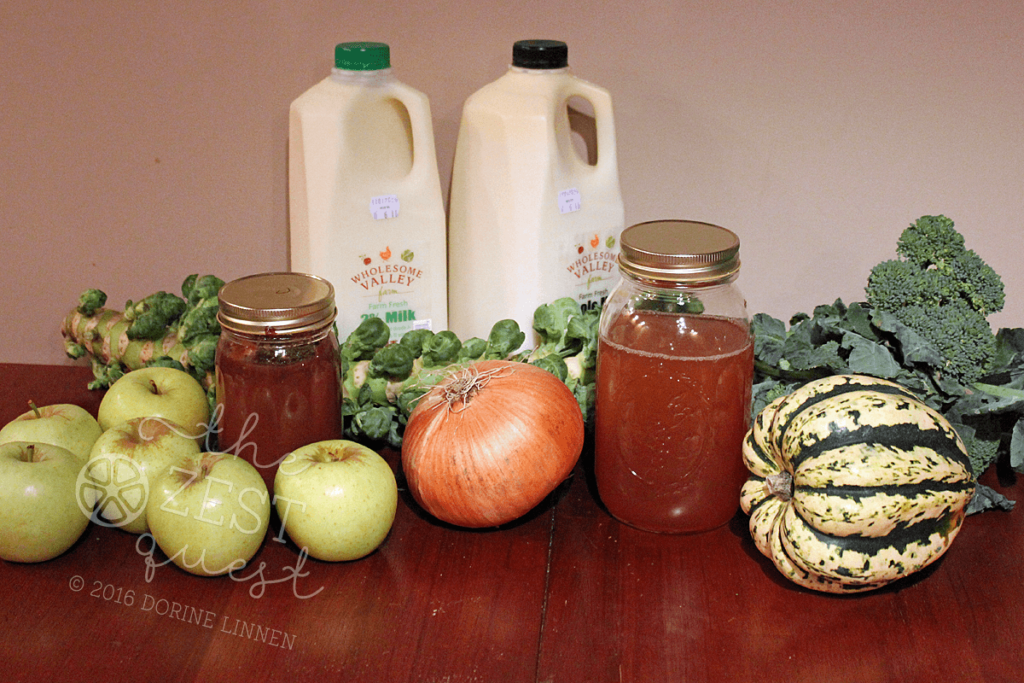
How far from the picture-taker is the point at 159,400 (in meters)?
0.94

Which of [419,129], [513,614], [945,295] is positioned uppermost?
[419,129]

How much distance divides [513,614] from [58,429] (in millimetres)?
481

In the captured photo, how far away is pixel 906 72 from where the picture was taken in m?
1.09

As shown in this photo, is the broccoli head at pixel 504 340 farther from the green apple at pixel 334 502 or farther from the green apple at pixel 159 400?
the green apple at pixel 159 400

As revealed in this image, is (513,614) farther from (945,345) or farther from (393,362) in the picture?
(945,345)

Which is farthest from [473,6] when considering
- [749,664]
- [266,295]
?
[749,664]

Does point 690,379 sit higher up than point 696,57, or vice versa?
point 696,57

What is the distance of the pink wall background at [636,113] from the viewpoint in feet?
3.56

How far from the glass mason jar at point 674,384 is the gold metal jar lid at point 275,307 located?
0.89ft

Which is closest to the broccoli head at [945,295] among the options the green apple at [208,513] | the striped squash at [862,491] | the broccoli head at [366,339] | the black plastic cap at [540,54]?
the striped squash at [862,491]

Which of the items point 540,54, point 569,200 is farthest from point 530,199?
point 540,54

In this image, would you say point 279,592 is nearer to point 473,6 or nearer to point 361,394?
point 361,394

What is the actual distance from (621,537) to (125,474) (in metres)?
0.46

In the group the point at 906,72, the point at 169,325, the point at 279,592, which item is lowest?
the point at 279,592
